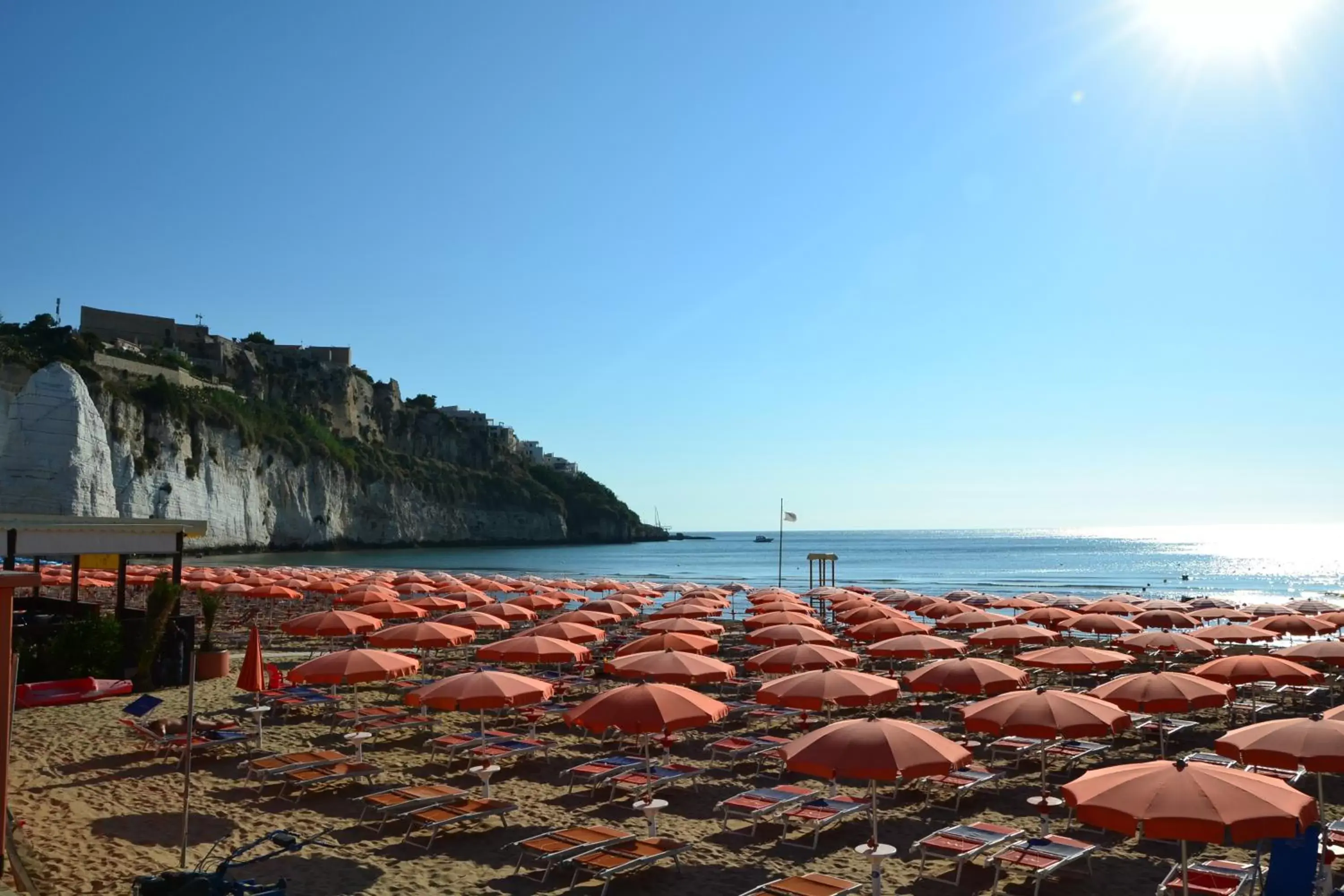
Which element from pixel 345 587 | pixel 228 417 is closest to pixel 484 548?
pixel 228 417

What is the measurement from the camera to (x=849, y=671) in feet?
36.8

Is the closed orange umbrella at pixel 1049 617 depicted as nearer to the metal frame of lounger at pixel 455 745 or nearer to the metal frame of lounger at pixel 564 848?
the metal frame of lounger at pixel 455 745

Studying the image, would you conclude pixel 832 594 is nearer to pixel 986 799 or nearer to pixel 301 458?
pixel 986 799

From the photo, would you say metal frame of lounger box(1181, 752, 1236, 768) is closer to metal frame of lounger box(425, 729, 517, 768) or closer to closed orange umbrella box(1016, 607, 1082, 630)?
metal frame of lounger box(425, 729, 517, 768)

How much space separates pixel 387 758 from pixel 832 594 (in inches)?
746

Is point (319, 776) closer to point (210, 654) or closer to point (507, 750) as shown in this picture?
point (507, 750)

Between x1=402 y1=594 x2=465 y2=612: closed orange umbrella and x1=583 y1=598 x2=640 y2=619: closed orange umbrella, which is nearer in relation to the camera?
x1=583 y1=598 x2=640 y2=619: closed orange umbrella

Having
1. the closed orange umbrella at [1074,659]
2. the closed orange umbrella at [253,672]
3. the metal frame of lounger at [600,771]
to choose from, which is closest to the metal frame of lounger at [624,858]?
the metal frame of lounger at [600,771]

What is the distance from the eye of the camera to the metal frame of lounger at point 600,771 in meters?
11.0

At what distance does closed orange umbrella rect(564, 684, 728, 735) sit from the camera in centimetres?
925

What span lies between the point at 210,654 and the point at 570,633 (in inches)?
304

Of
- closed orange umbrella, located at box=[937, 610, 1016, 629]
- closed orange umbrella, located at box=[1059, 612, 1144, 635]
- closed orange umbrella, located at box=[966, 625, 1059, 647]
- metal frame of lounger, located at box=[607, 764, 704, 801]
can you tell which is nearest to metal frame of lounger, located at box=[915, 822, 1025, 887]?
metal frame of lounger, located at box=[607, 764, 704, 801]

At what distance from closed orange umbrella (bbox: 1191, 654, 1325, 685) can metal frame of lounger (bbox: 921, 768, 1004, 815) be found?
3837 millimetres

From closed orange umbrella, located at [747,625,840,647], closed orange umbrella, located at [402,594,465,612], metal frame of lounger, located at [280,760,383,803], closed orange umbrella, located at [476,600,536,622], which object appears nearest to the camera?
metal frame of lounger, located at [280,760,383,803]
